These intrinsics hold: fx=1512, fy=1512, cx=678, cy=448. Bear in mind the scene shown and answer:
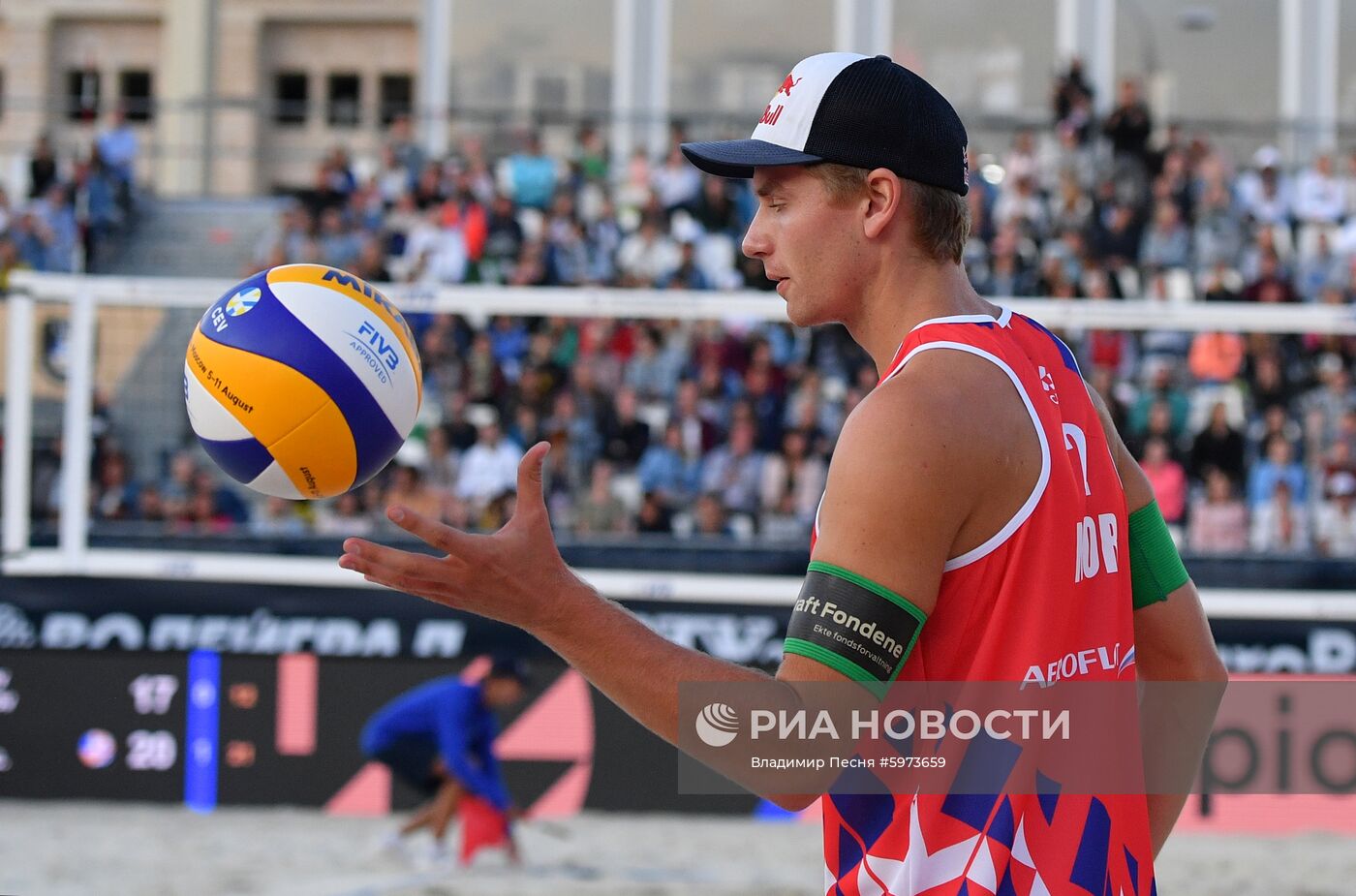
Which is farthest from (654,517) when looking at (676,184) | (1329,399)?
(676,184)

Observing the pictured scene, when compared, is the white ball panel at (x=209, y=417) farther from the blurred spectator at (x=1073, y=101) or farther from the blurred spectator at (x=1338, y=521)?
the blurred spectator at (x=1073, y=101)

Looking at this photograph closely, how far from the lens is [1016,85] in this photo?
1633 cm

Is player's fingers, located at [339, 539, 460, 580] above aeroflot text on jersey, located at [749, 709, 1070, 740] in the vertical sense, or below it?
above

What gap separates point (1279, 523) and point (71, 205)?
36.8 ft

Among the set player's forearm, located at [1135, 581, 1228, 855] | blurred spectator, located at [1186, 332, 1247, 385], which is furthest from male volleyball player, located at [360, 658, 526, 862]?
player's forearm, located at [1135, 581, 1228, 855]

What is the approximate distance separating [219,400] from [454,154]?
12.4 metres

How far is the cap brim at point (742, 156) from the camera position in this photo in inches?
76.3

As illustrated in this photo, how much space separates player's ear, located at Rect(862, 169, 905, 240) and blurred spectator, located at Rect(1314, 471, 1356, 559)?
6.56m

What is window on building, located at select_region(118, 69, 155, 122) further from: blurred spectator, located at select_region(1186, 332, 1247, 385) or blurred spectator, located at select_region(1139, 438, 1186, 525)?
blurred spectator, located at select_region(1139, 438, 1186, 525)

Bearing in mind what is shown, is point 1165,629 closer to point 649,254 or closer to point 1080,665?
point 1080,665

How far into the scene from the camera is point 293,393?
256cm

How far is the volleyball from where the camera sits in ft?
8.34

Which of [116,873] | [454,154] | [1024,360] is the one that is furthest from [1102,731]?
[454,154]

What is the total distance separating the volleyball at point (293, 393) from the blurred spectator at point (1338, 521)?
638cm
